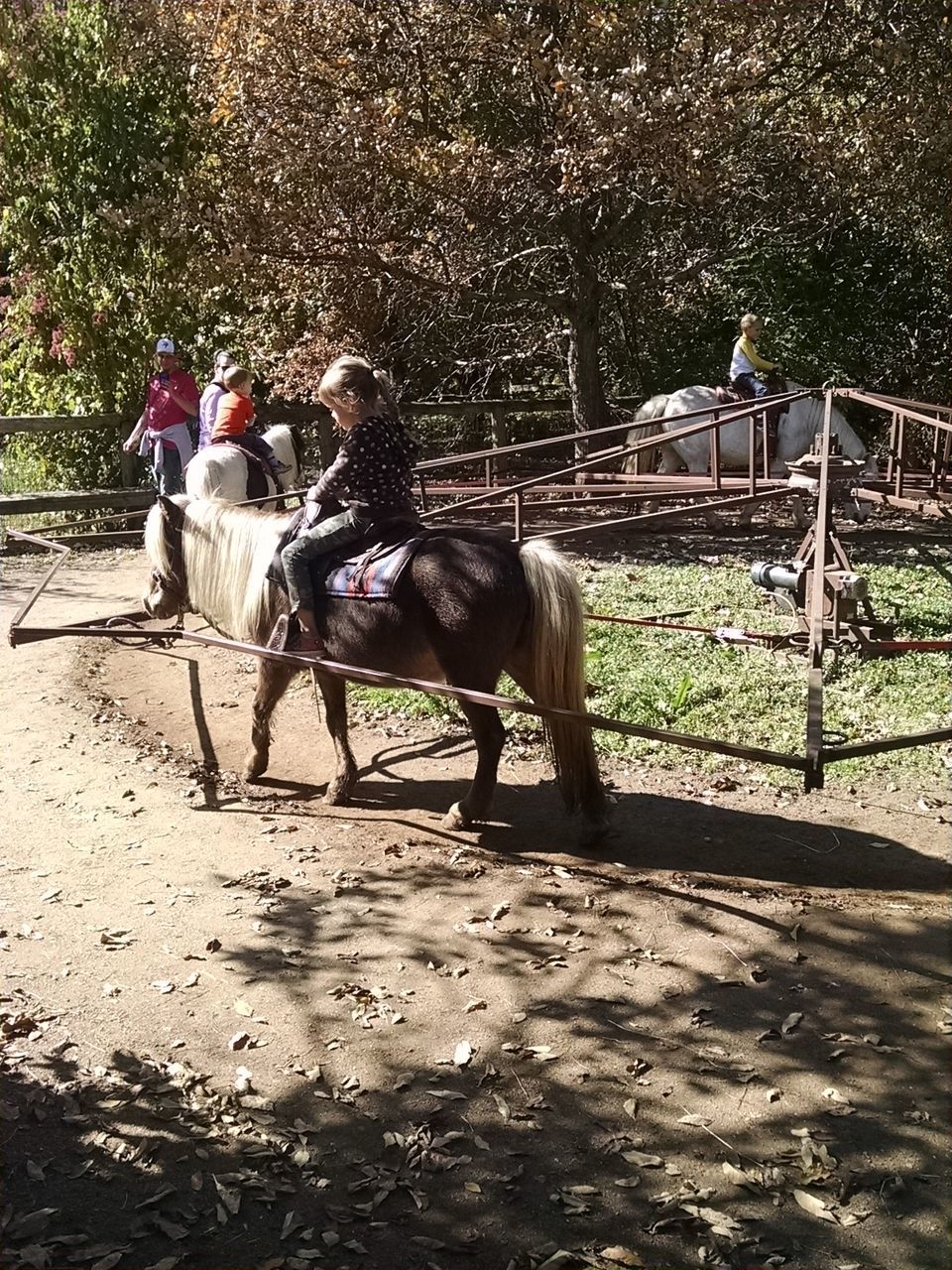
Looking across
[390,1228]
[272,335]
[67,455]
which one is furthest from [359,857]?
[67,455]

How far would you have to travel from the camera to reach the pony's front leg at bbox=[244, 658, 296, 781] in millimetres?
6504

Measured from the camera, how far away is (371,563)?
18.9 feet

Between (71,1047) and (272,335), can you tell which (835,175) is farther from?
(71,1047)

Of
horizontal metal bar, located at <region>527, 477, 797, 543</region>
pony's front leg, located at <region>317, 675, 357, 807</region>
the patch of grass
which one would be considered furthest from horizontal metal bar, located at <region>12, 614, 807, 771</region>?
the patch of grass

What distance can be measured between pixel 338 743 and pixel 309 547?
1158 millimetres

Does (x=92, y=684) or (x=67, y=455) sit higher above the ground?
(x=67, y=455)

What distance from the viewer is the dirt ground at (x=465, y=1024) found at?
3.16m

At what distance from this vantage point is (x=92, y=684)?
848cm

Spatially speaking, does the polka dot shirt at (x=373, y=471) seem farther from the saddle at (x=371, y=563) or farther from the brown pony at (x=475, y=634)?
the brown pony at (x=475, y=634)

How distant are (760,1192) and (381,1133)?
3.67 feet

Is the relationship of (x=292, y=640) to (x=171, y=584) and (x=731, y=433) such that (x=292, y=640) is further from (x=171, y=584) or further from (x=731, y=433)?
(x=731, y=433)

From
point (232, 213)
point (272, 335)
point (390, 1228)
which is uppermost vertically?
point (232, 213)

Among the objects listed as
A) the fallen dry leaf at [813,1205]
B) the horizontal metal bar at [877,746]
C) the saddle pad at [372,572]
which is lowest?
the fallen dry leaf at [813,1205]

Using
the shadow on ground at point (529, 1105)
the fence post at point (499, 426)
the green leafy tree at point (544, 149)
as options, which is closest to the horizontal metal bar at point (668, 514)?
the shadow on ground at point (529, 1105)
